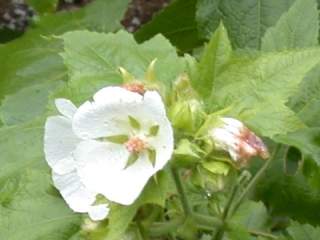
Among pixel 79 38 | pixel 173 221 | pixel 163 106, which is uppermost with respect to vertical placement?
pixel 163 106

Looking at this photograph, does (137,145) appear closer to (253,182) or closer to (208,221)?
(208,221)

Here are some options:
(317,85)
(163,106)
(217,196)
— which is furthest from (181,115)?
(317,85)

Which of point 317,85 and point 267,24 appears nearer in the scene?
point 317,85

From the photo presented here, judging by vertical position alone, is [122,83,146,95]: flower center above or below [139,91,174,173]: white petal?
above

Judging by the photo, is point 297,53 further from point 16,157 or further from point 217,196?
point 16,157

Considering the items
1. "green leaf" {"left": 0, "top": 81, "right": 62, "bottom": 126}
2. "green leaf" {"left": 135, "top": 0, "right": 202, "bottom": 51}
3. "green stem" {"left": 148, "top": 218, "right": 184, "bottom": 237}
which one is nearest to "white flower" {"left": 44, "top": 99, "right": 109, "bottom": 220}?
"green stem" {"left": 148, "top": 218, "right": 184, "bottom": 237}

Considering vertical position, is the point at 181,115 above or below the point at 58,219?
above

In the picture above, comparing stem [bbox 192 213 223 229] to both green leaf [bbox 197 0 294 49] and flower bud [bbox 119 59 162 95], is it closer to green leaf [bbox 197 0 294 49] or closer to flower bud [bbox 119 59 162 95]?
flower bud [bbox 119 59 162 95]
